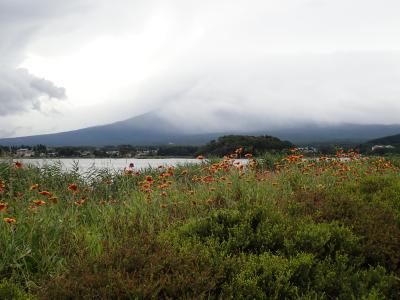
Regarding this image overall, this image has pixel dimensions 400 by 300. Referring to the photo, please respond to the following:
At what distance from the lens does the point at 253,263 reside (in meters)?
4.20

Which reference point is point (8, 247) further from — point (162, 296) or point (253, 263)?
point (253, 263)

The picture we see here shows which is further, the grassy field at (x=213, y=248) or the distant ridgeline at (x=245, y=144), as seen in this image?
the distant ridgeline at (x=245, y=144)

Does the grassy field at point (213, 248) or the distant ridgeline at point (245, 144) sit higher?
the distant ridgeline at point (245, 144)

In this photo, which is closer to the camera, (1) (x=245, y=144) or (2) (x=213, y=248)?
(2) (x=213, y=248)

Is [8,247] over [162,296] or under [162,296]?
over

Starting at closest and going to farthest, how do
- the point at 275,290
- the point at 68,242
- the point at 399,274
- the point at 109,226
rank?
1. the point at 275,290
2. the point at 399,274
3. the point at 68,242
4. the point at 109,226

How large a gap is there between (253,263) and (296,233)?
104 cm

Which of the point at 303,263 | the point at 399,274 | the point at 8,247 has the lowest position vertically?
the point at 399,274

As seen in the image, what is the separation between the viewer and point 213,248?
457 centimetres

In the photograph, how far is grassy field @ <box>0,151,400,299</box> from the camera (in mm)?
3781

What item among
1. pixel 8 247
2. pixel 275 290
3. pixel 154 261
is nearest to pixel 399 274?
pixel 275 290

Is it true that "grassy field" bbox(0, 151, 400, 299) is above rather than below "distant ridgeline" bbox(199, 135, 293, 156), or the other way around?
below

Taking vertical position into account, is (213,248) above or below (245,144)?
below

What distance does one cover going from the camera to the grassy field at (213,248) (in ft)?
12.4
